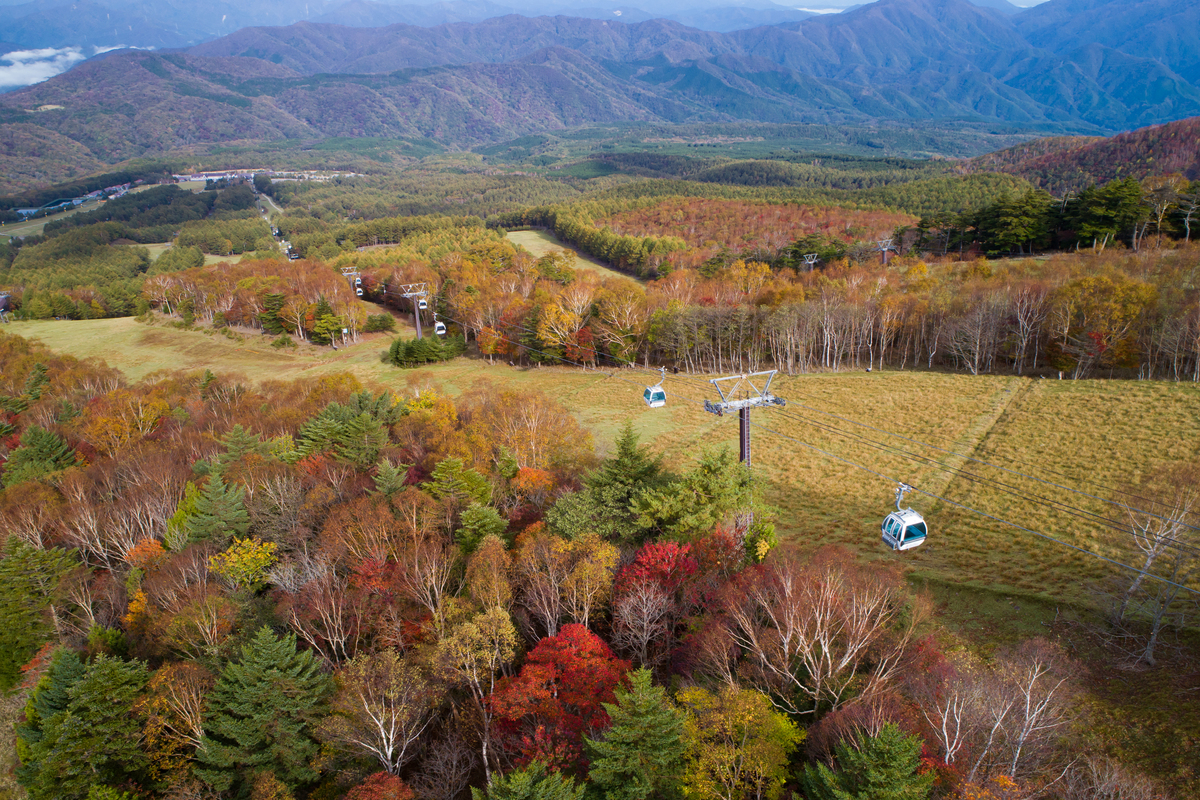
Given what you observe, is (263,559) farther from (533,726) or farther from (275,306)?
(275,306)

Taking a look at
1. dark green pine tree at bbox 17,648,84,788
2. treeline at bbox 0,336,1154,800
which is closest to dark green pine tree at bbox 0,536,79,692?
treeline at bbox 0,336,1154,800

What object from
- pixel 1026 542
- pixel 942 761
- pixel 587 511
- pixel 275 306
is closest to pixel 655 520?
pixel 587 511

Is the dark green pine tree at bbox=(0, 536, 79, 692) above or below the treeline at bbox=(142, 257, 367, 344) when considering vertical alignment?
below

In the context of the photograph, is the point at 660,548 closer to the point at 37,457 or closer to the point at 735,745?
the point at 735,745

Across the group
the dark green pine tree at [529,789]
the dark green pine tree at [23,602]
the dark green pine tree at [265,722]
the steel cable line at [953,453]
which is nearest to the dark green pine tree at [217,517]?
the dark green pine tree at [23,602]

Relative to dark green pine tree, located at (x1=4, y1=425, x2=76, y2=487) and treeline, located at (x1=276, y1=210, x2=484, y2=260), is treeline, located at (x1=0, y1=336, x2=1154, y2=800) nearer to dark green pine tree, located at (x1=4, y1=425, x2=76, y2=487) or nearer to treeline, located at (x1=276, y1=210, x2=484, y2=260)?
dark green pine tree, located at (x1=4, y1=425, x2=76, y2=487)

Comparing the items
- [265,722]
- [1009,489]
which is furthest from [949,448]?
[265,722]
